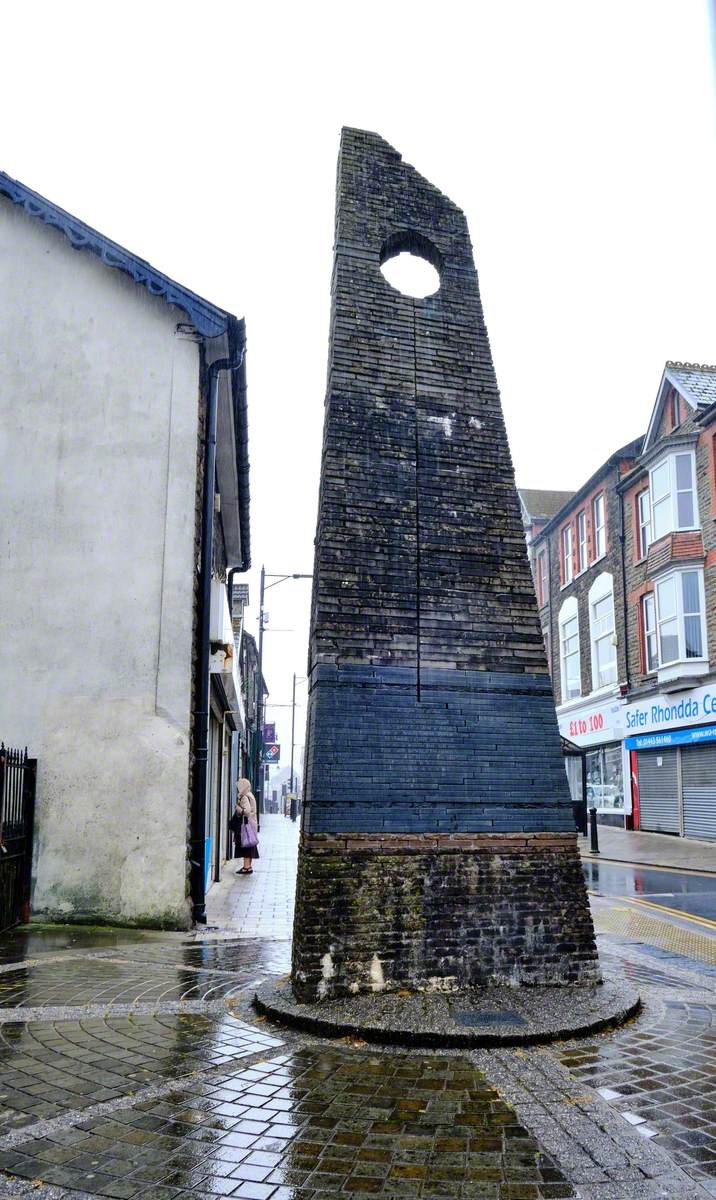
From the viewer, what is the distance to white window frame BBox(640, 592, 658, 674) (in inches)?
1063

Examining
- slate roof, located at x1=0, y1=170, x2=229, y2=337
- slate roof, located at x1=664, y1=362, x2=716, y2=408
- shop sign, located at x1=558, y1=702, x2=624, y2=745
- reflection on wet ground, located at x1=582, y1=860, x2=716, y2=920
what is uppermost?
slate roof, located at x1=664, y1=362, x2=716, y2=408

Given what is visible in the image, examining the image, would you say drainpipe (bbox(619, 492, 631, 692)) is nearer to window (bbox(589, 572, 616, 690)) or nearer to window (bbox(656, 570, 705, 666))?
window (bbox(589, 572, 616, 690))

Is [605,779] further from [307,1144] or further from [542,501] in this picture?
[307,1144]

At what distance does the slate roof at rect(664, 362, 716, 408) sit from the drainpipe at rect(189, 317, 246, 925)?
17534mm

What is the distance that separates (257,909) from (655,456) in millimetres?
19591

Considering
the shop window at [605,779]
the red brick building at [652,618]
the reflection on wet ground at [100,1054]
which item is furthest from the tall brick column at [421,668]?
the shop window at [605,779]

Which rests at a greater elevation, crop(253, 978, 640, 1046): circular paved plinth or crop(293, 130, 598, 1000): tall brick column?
crop(293, 130, 598, 1000): tall brick column

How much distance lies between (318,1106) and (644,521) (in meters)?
26.0

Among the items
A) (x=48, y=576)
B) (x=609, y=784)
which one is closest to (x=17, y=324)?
(x=48, y=576)

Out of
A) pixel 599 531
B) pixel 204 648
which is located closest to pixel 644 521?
pixel 599 531

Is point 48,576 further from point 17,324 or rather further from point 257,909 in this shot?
point 257,909

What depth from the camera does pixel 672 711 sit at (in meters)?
25.2

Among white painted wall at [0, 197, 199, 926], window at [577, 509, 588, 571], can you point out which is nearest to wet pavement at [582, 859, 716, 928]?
white painted wall at [0, 197, 199, 926]

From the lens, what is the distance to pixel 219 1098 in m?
4.30
